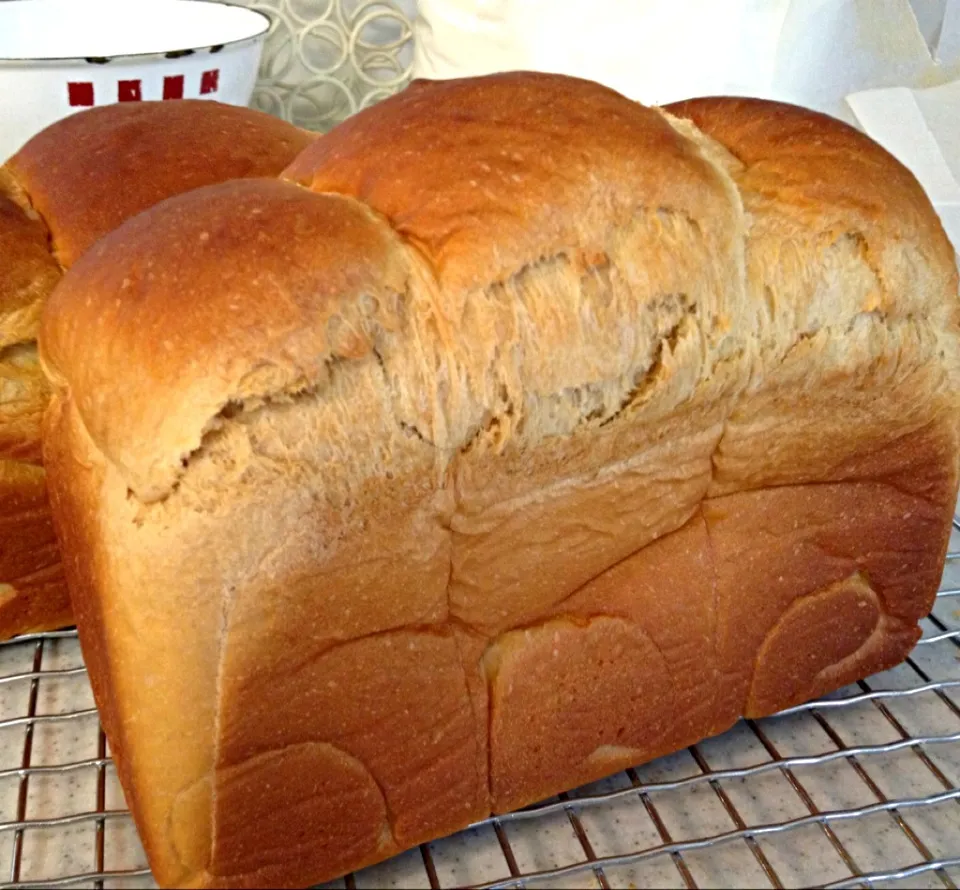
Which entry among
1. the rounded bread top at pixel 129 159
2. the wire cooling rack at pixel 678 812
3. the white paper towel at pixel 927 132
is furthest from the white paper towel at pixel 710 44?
the wire cooling rack at pixel 678 812

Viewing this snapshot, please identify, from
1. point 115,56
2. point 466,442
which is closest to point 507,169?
point 466,442

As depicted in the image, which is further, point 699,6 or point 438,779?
point 699,6

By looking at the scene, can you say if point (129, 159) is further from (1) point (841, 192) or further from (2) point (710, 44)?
(2) point (710, 44)

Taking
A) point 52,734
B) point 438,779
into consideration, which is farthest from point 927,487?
point 52,734

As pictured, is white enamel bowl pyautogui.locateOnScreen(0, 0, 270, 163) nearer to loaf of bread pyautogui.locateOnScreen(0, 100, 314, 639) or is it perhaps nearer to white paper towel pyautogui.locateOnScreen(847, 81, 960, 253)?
loaf of bread pyautogui.locateOnScreen(0, 100, 314, 639)

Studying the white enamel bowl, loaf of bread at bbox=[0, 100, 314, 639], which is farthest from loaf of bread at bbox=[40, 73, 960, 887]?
the white enamel bowl

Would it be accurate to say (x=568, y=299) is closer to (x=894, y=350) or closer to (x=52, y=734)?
(x=894, y=350)
